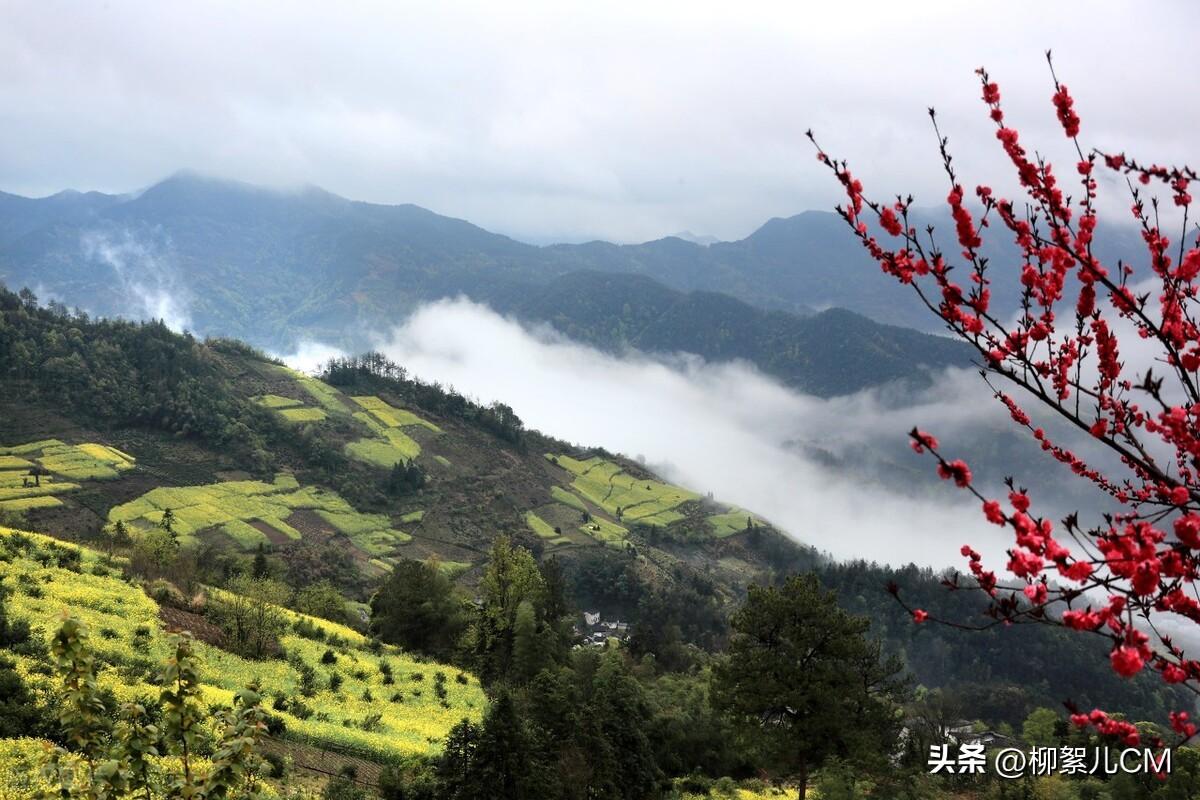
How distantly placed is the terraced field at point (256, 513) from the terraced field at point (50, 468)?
696cm

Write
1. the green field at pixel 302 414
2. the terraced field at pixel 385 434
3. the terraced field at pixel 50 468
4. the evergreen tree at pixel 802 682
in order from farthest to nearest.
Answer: the green field at pixel 302 414, the terraced field at pixel 385 434, the terraced field at pixel 50 468, the evergreen tree at pixel 802 682

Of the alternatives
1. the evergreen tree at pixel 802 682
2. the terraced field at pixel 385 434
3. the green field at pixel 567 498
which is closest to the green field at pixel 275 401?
the terraced field at pixel 385 434

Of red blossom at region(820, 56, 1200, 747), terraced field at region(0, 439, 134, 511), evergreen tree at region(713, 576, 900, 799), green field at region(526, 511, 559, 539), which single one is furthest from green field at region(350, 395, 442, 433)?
red blossom at region(820, 56, 1200, 747)

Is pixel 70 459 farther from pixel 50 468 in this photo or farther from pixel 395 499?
pixel 395 499

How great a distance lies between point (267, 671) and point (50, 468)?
95.6 meters

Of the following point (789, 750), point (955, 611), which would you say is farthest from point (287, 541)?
point (955, 611)

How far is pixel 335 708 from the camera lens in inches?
842

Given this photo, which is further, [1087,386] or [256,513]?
[256,513]

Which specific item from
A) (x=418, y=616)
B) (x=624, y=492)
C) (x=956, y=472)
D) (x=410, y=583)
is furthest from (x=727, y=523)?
(x=956, y=472)

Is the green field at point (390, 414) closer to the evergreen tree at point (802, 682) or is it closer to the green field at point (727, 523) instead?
the green field at point (727, 523)

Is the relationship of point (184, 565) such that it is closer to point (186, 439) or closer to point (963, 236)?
point (963, 236)

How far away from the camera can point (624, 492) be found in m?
177

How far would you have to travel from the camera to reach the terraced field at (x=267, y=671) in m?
18.0

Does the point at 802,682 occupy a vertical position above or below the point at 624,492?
below
